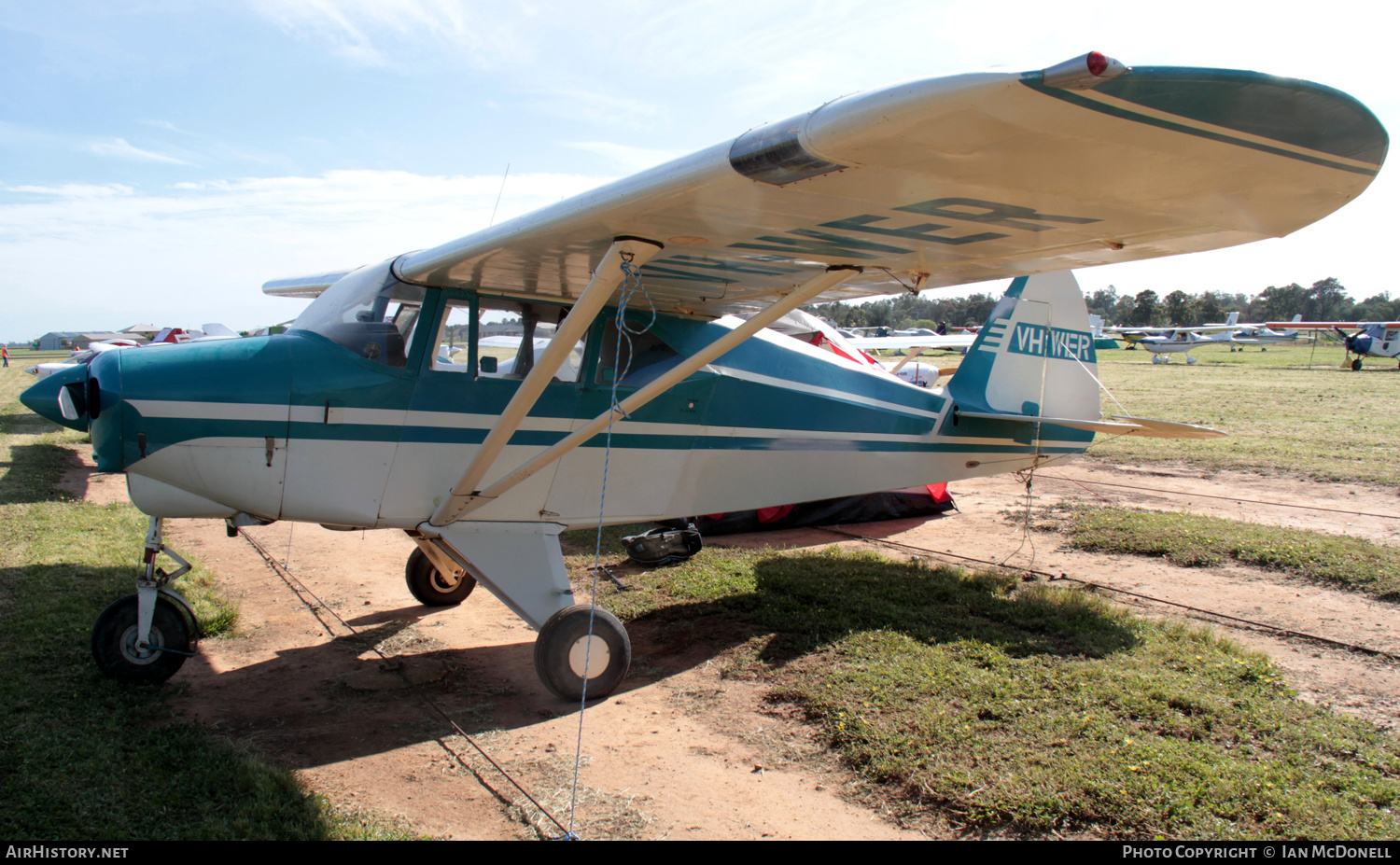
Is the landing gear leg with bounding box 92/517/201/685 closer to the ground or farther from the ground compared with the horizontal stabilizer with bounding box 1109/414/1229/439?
closer to the ground

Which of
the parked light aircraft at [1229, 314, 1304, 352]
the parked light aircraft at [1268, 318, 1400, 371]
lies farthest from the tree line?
the parked light aircraft at [1268, 318, 1400, 371]

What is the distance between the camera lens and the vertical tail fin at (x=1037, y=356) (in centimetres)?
726

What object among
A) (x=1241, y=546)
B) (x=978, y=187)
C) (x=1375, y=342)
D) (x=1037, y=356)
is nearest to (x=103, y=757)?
(x=978, y=187)

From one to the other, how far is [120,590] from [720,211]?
5583mm

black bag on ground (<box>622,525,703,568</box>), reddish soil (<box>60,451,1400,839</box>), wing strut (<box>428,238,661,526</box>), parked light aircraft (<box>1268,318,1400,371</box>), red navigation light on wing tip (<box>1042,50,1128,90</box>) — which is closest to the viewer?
red navigation light on wing tip (<box>1042,50,1128,90</box>)

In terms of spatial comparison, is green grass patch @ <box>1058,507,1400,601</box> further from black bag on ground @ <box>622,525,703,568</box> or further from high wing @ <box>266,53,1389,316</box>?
high wing @ <box>266,53,1389,316</box>

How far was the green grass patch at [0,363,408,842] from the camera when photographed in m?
2.93

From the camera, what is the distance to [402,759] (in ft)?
12.3

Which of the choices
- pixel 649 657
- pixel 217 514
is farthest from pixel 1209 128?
pixel 217 514

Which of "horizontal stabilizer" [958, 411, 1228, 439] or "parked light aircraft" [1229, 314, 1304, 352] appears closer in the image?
"horizontal stabilizer" [958, 411, 1228, 439]

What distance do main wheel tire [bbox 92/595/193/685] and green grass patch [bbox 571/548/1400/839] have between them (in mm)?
2888

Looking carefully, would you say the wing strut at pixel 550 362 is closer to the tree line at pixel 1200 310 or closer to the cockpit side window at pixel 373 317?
the cockpit side window at pixel 373 317

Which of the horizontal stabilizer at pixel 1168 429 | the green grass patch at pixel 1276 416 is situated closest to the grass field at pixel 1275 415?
the green grass patch at pixel 1276 416
